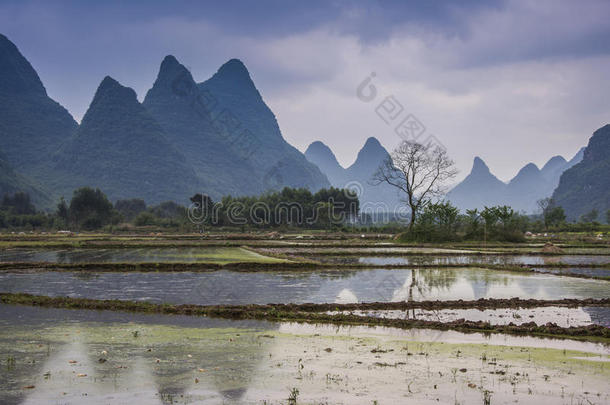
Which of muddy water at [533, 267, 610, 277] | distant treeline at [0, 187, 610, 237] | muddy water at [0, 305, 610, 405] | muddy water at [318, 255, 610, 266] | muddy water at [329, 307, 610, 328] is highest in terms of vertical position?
distant treeline at [0, 187, 610, 237]

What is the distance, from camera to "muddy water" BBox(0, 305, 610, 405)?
25.8 feet

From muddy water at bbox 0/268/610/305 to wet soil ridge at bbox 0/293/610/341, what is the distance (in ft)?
4.51

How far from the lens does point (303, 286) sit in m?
20.3

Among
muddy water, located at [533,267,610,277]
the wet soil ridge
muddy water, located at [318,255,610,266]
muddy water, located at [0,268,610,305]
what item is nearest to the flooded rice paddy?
muddy water, located at [0,268,610,305]

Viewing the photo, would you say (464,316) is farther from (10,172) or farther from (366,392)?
(10,172)

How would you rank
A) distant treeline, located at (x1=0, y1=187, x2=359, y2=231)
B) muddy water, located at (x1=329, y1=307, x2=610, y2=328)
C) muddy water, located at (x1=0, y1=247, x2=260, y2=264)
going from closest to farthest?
muddy water, located at (x1=329, y1=307, x2=610, y2=328), muddy water, located at (x1=0, y1=247, x2=260, y2=264), distant treeline, located at (x1=0, y1=187, x2=359, y2=231)

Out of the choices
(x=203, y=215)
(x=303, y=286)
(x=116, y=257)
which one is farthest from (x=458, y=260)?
(x=203, y=215)

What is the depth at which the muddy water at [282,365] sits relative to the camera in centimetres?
787

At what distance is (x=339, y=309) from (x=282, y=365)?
19.1ft

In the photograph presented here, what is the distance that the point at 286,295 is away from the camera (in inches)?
→ 703

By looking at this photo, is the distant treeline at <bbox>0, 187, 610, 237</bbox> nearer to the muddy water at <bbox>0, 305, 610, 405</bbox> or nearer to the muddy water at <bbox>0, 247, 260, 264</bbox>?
the muddy water at <bbox>0, 247, 260, 264</bbox>

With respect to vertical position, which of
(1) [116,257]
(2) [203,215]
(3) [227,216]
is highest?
(2) [203,215]

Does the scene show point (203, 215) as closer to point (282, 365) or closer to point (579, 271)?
point (579, 271)

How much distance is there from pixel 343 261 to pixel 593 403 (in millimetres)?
23837
